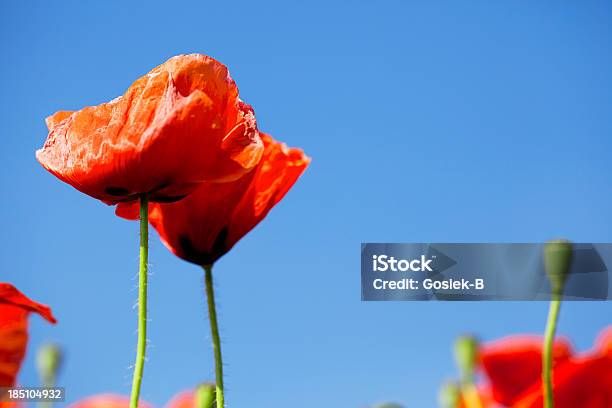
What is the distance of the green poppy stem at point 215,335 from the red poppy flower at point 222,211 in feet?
0.13

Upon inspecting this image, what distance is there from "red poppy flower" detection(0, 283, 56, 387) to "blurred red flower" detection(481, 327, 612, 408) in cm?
34

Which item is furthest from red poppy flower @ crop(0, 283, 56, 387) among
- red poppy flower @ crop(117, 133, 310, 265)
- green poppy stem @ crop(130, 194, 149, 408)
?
red poppy flower @ crop(117, 133, 310, 265)

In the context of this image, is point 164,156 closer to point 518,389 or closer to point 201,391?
point 201,391

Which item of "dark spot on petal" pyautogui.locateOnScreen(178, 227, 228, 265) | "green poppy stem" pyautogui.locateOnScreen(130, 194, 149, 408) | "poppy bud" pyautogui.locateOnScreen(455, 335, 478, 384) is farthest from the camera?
"poppy bud" pyautogui.locateOnScreen(455, 335, 478, 384)

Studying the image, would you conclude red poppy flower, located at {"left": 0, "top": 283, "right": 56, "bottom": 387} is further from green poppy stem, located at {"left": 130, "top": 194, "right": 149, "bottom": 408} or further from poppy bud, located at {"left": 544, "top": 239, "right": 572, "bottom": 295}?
poppy bud, located at {"left": 544, "top": 239, "right": 572, "bottom": 295}

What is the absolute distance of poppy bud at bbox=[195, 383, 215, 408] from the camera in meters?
0.64

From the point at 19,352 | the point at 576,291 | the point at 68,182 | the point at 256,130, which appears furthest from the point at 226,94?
the point at 576,291

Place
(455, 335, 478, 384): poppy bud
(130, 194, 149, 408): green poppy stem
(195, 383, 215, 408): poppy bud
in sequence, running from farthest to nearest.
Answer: (455, 335, 478, 384): poppy bud → (195, 383, 215, 408): poppy bud → (130, 194, 149, 408): green poppy stem

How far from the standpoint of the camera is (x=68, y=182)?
2.32 feet

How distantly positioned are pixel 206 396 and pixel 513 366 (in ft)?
0.81

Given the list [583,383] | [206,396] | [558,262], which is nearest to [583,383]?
[583,383]

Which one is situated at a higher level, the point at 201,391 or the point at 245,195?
the point at 245,195

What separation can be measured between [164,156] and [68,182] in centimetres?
10

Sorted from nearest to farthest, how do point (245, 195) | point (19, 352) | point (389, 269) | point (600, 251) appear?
1. point (19, 352)
2. point (245, 195)
3. point (600, 251)
4. point (389, 269)
